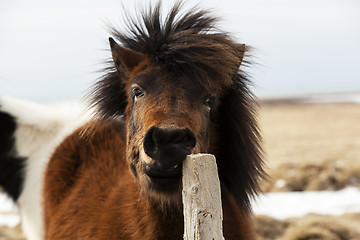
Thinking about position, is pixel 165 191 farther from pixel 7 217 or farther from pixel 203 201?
pixel 7 217

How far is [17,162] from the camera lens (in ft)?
16.4

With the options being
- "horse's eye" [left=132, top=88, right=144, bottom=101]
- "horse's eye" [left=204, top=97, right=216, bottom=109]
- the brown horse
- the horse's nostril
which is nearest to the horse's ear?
the brown horse

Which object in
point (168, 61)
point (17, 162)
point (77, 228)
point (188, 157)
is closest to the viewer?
point (188, 157)

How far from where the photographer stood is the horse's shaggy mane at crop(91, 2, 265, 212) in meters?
2.88

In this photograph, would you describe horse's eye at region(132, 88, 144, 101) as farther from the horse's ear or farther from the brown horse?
the horse's ear

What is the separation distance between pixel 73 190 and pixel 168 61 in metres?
1.73

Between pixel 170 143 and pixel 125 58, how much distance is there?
1018mm

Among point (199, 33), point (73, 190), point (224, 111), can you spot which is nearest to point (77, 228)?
point (73, 190)

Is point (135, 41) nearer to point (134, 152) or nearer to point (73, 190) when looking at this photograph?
point (134, 152)

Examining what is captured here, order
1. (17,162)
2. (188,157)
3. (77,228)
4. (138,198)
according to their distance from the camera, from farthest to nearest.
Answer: (17,162), (77,228), (138,198), (188,157)

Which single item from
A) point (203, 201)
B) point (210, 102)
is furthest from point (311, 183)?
point (203, 201)

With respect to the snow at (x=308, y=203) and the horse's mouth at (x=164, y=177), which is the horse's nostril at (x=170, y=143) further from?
the snow at (x=308, y=203)

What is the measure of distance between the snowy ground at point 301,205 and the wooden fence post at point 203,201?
5205 millimetres

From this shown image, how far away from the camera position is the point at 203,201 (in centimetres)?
197
